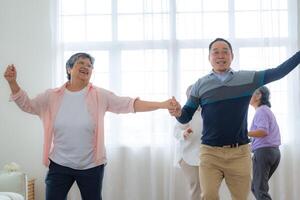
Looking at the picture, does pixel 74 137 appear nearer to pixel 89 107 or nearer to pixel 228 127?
pixel 89 107

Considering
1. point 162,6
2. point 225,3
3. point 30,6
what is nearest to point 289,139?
point 225,3

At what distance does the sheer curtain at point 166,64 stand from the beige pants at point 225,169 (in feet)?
6.01

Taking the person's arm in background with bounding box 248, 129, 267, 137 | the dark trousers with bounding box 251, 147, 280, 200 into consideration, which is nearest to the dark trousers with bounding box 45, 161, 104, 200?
the person's arm in background with bounding box 248, 129, 267, 137

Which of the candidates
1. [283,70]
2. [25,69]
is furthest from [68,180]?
[25,69]

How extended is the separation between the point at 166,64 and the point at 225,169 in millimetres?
2127

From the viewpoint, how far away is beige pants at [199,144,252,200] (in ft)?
7.83

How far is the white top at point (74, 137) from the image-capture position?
246 cm

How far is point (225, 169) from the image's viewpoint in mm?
2414

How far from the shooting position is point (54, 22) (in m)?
4.41

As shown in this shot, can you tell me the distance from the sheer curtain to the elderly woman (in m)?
1.73

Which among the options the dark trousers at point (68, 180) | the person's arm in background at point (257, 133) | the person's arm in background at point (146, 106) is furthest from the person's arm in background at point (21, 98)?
the person's arm in background at point (257, 133)

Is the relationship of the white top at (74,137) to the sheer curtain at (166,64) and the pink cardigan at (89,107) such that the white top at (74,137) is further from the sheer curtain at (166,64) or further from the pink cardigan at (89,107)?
the sheer curtain at (166,64)

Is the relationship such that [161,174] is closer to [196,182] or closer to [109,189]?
[109,189]

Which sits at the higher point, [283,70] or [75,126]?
[283,70]
